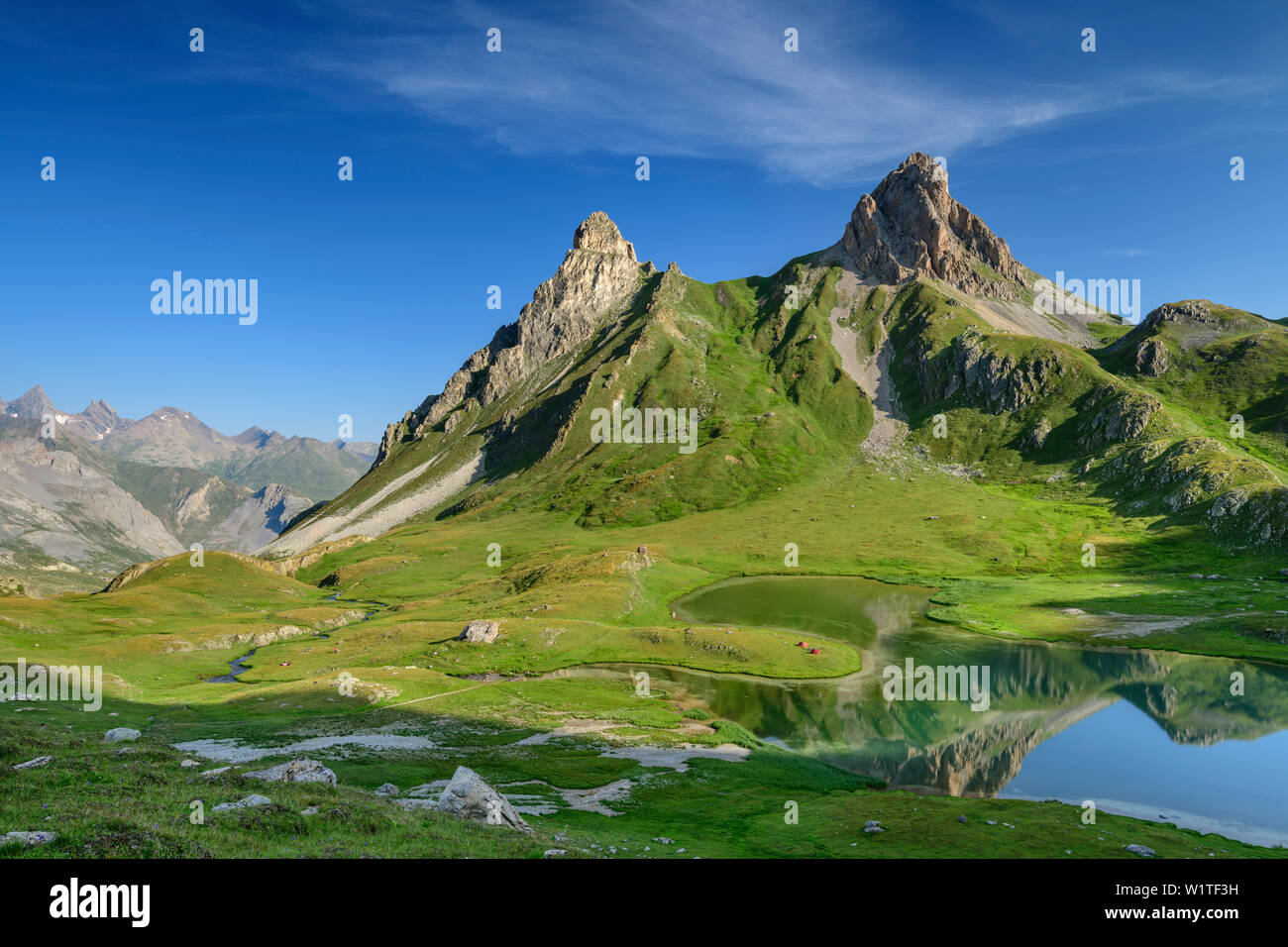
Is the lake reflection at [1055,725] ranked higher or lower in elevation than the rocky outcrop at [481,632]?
lower

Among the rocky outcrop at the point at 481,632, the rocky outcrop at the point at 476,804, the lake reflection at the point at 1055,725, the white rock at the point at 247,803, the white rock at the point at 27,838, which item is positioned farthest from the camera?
the rocky outcrop at the point at 481,632

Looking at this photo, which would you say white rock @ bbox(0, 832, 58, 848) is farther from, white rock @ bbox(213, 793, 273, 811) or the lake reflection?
the lake reflection

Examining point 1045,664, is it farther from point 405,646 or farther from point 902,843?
point 405,646

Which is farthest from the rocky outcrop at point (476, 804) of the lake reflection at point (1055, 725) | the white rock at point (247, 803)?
the lake reflection at point (1055, 725)

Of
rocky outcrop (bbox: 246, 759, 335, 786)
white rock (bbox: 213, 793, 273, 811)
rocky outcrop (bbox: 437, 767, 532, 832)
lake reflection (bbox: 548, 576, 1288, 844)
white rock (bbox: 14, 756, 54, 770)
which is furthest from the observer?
lake reflection (bbox: 548, 576, 1288, 844)

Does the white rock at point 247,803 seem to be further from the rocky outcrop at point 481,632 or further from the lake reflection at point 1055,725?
the rocky outcrop at point 481,632

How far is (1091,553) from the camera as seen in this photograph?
189500mm

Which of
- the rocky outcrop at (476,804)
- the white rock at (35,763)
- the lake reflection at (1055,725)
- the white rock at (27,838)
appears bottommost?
the lake reflection at (1055,725)

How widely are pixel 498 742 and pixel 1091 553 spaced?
190m

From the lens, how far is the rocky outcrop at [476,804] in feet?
110

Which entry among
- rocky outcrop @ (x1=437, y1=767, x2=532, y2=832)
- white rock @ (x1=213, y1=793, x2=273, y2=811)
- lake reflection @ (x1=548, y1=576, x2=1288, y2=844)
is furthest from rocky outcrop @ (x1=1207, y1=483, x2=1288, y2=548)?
white rock @ (x1=213, y1=793, x2=273, y2=811)

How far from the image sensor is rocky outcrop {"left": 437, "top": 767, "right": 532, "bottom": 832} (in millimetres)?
33656

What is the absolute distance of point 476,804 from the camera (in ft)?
112
